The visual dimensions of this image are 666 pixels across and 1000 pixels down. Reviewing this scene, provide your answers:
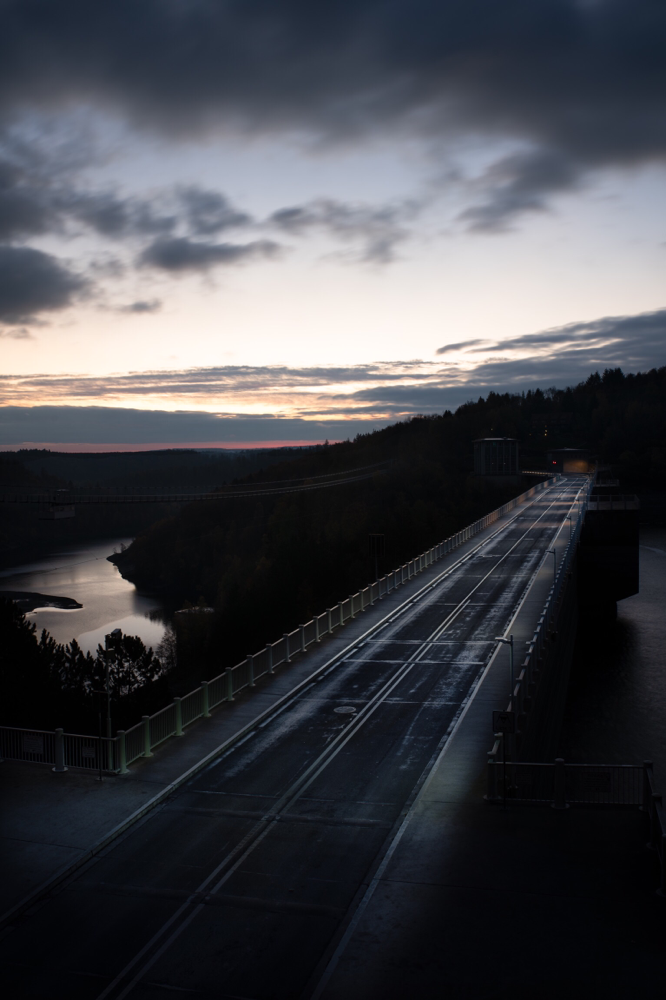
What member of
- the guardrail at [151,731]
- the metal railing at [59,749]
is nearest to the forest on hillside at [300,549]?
the guardrail at [151,731]

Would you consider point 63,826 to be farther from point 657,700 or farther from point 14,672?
point 657,700

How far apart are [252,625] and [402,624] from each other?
5532 cm

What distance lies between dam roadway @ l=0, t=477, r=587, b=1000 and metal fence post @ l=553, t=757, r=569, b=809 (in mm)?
3516

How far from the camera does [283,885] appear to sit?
14727mm

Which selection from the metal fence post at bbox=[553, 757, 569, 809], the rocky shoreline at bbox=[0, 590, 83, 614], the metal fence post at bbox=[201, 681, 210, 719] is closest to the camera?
the metal fence post at bbox=[553, 757, 569, 809]

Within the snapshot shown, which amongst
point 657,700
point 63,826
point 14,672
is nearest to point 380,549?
point 657,700

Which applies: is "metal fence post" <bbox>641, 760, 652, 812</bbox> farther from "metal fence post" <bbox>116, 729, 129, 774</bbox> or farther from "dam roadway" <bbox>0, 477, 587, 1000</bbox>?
"metal fence post" <bbox>116, 729, 129, 774</bbox>

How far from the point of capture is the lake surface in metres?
104

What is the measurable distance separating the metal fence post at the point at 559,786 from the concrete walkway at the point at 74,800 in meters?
5.14

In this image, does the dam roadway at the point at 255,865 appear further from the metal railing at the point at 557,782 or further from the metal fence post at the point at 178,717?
the metal railing at the point at 557,782

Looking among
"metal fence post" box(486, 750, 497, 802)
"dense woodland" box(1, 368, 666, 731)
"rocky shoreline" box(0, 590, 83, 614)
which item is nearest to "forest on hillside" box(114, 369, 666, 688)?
"dense woodland" box(1, 368, 666, 731)

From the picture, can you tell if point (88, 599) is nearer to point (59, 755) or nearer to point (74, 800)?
point (59, 755)

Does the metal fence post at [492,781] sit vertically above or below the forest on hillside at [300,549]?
above

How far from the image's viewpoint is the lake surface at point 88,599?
104m
